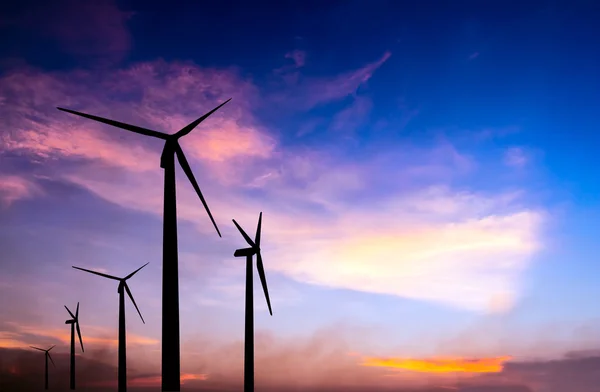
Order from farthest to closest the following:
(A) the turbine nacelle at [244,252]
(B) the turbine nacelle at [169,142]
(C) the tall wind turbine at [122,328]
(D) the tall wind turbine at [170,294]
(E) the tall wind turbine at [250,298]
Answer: (C) the tall wind turbine at [122,328] < (A) the turbine nacelle at [244,252] < (E) the tall wind turbine at [250,298] < (B) the turbine nacelle at [169,142] < (D) the tall wind turbine at [170,294]

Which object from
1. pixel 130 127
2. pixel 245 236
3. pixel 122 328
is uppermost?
pixel 130 127

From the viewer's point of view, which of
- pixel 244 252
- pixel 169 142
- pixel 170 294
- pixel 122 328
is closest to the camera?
pixel 170 294

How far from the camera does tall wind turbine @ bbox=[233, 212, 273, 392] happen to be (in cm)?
5997

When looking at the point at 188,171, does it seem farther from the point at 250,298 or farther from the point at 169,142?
the point at 250,298

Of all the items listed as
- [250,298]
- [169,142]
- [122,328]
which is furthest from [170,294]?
[122,328]

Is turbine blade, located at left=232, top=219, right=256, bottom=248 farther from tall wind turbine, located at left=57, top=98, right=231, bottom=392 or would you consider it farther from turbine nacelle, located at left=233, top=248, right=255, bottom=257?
tall wind turbine, located at left=57, top=98, right=231, bottom=392

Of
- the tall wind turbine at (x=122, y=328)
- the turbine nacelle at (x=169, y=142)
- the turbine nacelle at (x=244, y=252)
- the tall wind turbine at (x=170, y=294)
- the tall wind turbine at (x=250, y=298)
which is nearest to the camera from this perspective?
the tall wind turbine at (x=170, y=294)

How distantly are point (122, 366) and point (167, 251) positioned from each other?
52.6 metres

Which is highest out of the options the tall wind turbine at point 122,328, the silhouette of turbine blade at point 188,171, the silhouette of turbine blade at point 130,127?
the silhouette of turbine blade at point 130,127

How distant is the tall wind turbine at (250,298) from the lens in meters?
60.0

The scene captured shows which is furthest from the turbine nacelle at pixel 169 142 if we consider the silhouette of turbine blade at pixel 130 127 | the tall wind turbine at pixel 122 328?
the tall wind turbine at pixel 122 328

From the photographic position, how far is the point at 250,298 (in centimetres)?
6444

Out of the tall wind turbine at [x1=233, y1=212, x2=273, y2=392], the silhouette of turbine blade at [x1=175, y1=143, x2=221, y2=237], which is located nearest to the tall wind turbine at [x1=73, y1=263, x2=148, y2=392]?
the tall wind turbine at [x1=233, y1=212, x2=273, y2=392]

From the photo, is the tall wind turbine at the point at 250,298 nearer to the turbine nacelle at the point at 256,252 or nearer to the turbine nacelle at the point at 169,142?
the turbine nacelle at the point at 256,252
